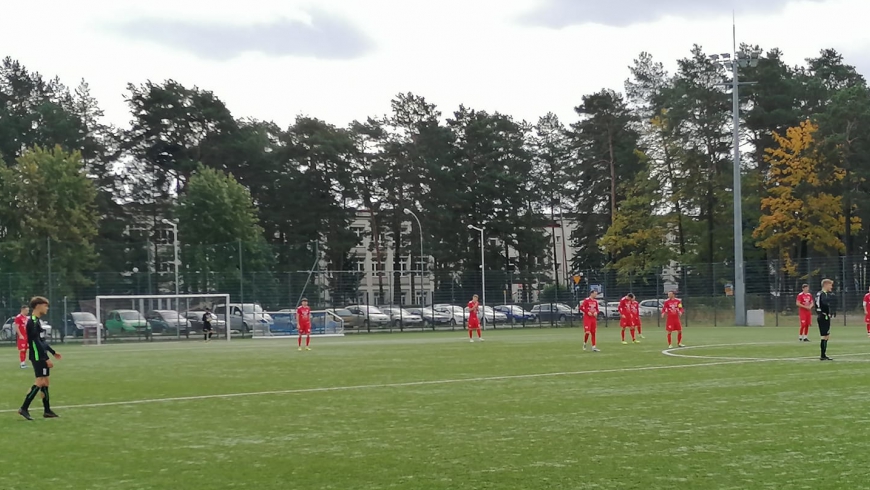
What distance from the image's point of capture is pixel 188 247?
188 ft

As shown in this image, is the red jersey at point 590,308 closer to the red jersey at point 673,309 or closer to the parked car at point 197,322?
the red jersey at point 673,309

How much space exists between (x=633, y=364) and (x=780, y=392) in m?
7.57

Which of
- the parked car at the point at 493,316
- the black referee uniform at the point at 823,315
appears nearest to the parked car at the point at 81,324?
the parked car at the point at 493,316

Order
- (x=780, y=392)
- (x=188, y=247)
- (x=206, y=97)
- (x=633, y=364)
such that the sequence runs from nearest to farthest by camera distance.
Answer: (x=780, y=392) < (x=633, y=364) < (x=188, y=247) < (x=206, y=97)

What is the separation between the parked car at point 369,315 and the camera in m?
59.2

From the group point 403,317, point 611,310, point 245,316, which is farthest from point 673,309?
point 611,310

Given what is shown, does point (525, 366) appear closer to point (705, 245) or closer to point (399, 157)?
point (705, 245)

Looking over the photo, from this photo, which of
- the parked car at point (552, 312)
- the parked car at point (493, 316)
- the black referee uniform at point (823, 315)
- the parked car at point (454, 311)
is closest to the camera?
the black referee uniform at point (823, 315)

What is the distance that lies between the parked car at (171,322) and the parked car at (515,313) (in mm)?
20695

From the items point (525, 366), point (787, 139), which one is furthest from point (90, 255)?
point (787, 139)

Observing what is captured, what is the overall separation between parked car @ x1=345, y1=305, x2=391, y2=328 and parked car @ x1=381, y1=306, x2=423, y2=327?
1.23ft

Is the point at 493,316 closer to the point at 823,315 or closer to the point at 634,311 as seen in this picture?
the point at 634,311

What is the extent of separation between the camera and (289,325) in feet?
173

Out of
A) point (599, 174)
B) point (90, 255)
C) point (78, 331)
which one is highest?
point (599, 174)
